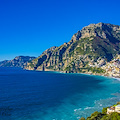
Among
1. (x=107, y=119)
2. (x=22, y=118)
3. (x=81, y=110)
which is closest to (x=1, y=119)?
(x=22, y=118)

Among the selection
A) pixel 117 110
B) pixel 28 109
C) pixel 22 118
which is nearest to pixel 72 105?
pixel 28 109

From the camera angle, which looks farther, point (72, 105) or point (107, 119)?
point (72, 105)

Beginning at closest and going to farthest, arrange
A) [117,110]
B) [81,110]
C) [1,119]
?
[117,110], [1,119], [81,110]


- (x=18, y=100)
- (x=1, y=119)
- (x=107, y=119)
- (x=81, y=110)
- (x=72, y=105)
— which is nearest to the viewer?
(x=107, y=119)

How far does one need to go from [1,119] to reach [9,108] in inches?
660

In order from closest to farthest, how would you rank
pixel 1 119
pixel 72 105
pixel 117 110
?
1. pixel 117 110
2. pixel 1 119
3. pixel 72 105

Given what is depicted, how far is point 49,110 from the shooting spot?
8994cm

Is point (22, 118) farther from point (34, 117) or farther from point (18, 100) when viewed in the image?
point (18, 100)

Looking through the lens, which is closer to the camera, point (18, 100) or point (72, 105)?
point (72, 105)

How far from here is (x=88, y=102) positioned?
10506cm

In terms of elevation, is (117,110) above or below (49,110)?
above

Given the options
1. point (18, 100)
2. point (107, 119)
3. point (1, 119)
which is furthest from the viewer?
point (18, 100)

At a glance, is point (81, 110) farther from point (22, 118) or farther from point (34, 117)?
point (22, 118)

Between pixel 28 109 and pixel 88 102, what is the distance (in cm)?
4099
